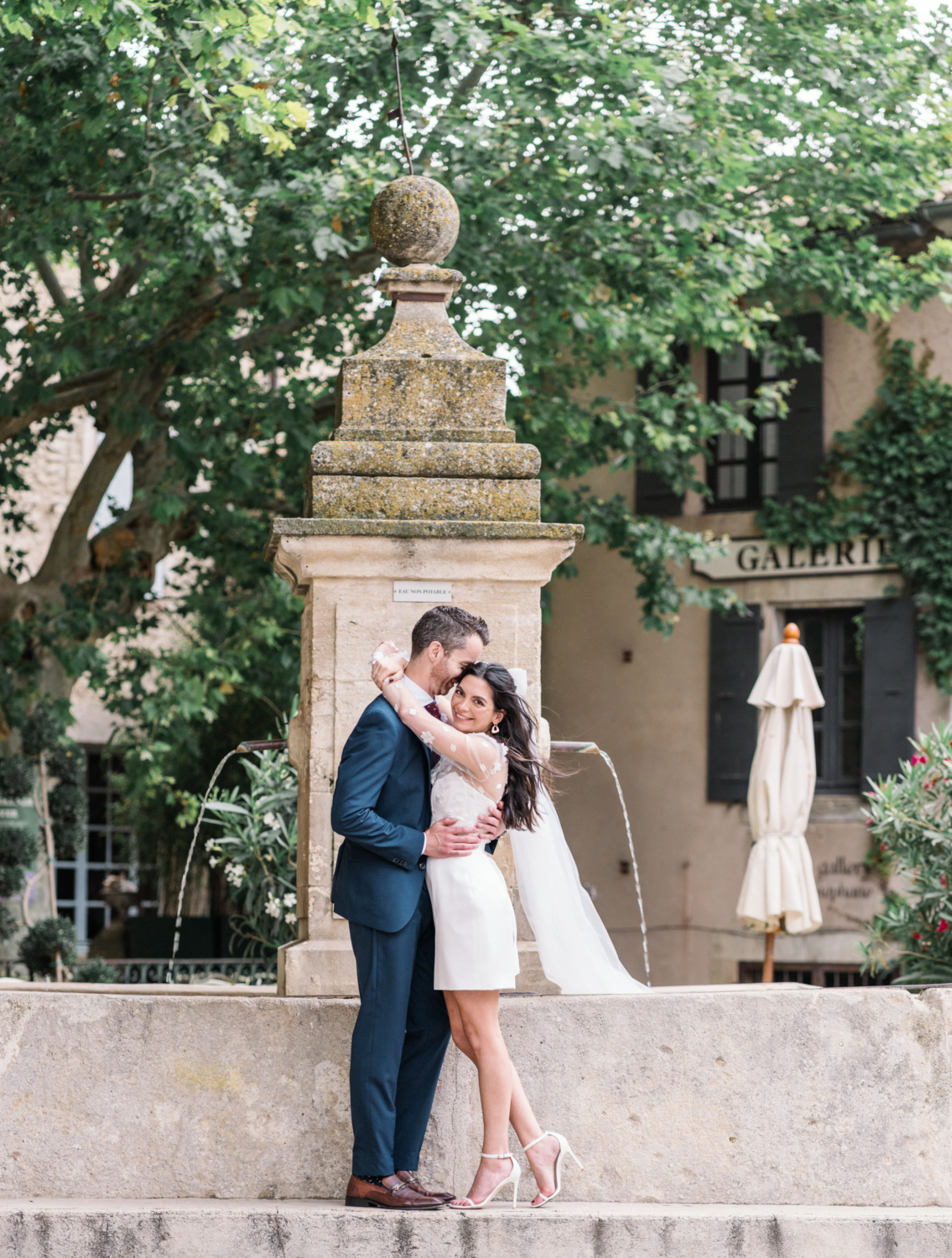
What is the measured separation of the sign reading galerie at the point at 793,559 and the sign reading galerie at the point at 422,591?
1046cm

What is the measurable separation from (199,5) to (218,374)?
456 centimetres

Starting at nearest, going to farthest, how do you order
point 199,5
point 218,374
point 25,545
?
point 199,5 → point 218,374 → point 25,545

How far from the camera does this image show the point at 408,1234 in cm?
445

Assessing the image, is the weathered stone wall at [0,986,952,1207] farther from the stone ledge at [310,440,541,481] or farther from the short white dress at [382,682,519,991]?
the stone ledge at [310,440,541,481]

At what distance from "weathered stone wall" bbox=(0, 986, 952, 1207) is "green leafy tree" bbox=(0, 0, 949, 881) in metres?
5.31

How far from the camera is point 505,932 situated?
4664 mm

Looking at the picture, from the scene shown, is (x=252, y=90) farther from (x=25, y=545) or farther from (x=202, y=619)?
(x=25, y=545)

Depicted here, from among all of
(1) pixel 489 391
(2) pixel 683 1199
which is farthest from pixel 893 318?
Answer: (2) pixel 683 1199

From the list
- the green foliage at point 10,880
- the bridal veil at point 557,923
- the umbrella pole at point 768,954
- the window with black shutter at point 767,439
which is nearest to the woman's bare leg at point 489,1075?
the bridal veil at point 557,923

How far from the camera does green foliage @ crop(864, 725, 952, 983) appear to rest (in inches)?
373

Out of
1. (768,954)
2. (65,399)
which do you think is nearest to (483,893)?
(768,954)

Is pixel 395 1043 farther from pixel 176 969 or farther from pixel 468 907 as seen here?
pixel 176 969

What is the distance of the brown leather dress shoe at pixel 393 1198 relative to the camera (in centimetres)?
454

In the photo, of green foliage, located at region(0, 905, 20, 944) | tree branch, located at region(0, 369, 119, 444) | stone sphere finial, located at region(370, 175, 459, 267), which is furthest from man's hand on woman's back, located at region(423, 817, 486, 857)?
green foliage, located at region(0, 905, 20, 944)
